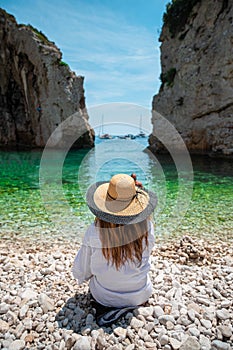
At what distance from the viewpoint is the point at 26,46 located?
28172 mm

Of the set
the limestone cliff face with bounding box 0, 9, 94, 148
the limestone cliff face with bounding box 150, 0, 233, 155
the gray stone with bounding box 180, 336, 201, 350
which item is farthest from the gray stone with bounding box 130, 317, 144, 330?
the limestone cliff face with bounding box 0, 9, 94, 148

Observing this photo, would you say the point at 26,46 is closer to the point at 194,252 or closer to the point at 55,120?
the point at 55,120

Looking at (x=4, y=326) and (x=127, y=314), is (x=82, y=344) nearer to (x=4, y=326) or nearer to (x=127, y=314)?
(x=127, y=314)

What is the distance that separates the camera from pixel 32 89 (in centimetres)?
3008

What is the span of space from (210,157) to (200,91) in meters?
5.95

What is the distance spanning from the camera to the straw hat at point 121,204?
214 centimetres

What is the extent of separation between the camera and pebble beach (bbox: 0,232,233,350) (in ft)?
6.93

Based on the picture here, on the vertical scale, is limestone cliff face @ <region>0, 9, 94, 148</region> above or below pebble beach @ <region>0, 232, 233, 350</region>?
above

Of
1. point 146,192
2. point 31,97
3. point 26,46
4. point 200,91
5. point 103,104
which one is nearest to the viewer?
point 146,192

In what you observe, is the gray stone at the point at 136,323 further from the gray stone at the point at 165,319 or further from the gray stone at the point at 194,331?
the gray stone at the point at 194,331

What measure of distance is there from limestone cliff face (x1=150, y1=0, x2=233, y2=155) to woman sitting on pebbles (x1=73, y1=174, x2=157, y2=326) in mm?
18809

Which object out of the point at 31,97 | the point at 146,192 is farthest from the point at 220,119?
the point at 31,97

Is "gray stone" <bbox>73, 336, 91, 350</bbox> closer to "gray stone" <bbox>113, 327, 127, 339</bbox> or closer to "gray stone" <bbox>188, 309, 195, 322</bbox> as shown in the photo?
"gray stone" <bbox>113, 327, 127, 339</bbox>

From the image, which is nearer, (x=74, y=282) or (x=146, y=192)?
(x=146, y=192)
